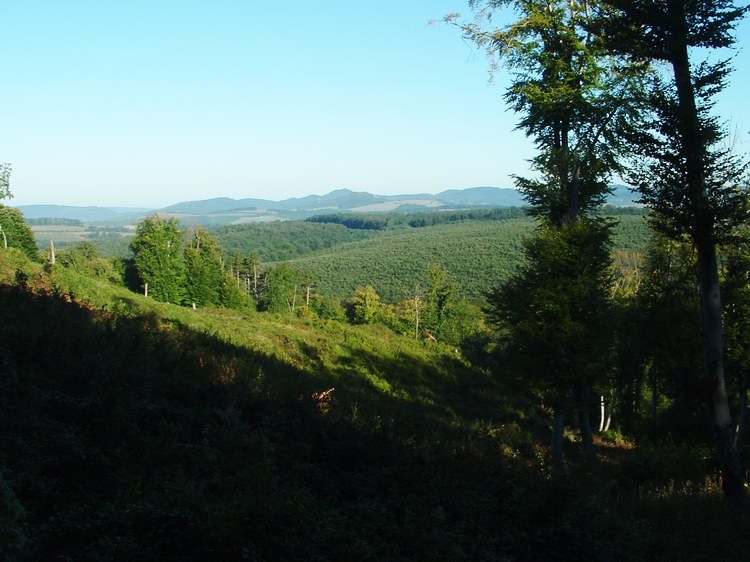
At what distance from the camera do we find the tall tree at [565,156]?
15383 millimetres

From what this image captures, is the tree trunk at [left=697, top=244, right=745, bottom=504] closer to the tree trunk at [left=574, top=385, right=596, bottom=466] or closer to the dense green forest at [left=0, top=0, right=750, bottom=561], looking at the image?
the dense green forest at [left=0, top=0, right=750, bottom=561]

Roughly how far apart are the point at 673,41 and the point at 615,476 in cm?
865

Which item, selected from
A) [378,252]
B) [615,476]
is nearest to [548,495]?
[615,476]

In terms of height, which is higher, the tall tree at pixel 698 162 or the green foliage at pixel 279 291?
the tall tree at pixel 698 162

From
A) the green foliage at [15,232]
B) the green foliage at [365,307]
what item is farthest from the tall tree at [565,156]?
the green foliage at [365,307]

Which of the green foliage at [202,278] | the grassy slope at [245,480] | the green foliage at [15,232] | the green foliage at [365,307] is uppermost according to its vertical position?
the green foliage at [15,232]

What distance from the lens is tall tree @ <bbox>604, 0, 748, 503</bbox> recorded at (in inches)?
390

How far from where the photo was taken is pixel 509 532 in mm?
6676

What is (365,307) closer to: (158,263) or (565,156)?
(158,263)

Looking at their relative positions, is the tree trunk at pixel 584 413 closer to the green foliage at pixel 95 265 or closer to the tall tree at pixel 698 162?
the tall tree at pixel 698 162

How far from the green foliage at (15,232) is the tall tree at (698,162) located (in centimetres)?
6100

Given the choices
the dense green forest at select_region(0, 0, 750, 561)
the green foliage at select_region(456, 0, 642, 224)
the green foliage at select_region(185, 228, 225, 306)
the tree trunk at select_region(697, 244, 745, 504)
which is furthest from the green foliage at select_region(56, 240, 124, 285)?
the tree trunk at select_region(697, 244, 745, 504)

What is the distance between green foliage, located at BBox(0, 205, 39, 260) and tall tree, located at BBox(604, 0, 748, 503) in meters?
61.0

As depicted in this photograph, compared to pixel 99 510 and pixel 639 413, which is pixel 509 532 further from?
pixel 639 413
